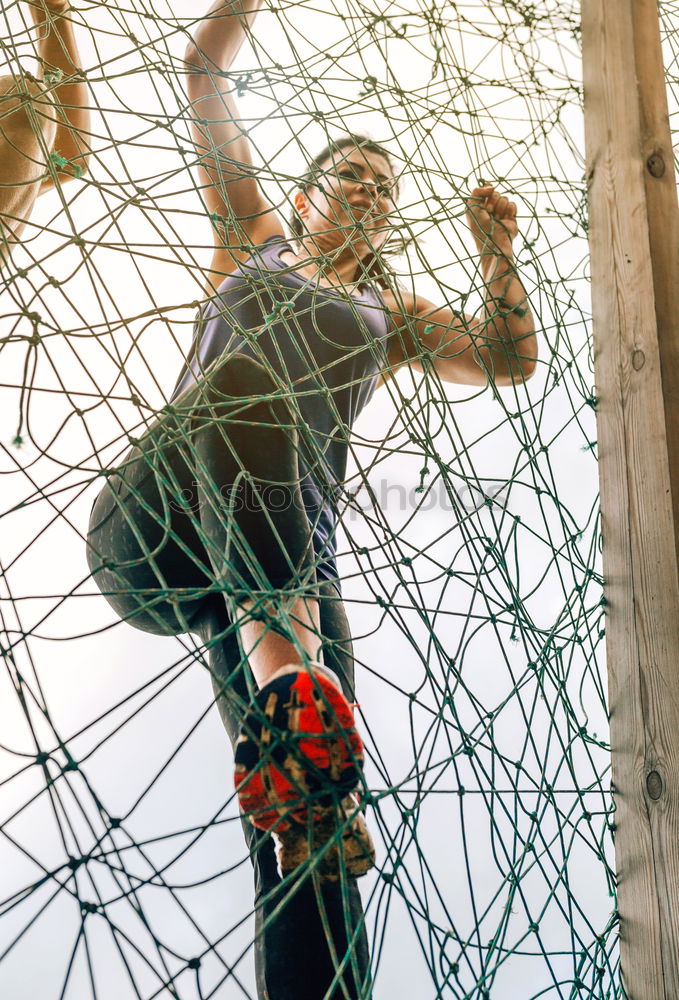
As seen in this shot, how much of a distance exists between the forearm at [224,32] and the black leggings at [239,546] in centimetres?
48

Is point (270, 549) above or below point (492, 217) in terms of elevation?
below

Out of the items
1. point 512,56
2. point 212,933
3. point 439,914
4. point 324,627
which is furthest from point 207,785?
point 512,56

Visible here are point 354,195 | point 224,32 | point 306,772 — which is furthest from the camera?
point 354,195

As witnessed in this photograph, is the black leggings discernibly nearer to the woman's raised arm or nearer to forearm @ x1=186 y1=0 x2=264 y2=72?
the woman's raised arm

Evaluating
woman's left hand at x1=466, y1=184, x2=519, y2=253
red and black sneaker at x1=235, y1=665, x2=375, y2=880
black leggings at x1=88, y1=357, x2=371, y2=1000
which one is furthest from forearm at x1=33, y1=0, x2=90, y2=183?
red and black sneaker at x1=235, y1=665, x2=375, y2=880

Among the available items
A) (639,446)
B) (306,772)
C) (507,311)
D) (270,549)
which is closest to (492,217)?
(507,311)

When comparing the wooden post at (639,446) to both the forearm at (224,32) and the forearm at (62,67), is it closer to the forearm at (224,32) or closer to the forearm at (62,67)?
the forearm at (224,32)

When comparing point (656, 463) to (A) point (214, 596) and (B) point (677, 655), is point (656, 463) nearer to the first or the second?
(B) point (677, 655)

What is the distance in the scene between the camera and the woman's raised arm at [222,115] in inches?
43.7

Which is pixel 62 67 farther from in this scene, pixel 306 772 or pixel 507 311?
pixel 306 772

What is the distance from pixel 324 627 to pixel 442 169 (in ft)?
1.93

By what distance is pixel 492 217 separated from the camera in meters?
1.20

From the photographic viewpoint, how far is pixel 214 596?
97 centimetres

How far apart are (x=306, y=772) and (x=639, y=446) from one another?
0.39 metres
